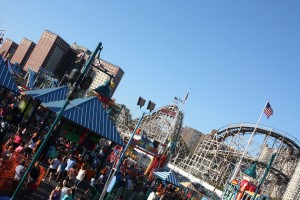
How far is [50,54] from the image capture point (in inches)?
5723

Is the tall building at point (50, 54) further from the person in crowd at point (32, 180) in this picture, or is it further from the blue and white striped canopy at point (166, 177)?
the person in crowd at point (32, 180)

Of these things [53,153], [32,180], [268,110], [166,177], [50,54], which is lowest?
[32,180]

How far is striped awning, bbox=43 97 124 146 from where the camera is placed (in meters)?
16.8

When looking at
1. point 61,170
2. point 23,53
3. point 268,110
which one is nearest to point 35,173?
point 61,170

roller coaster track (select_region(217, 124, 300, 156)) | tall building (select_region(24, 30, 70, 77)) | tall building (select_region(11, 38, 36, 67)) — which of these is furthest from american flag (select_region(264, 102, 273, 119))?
tall building (select_region(11, 38, 36, 67))

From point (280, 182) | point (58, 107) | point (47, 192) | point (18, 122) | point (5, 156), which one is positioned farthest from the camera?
point (280, 182)

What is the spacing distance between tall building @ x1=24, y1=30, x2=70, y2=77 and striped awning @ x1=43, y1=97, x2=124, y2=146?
132 m

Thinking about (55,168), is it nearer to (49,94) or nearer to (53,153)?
(53,153)

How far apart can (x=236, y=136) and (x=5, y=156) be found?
119ft

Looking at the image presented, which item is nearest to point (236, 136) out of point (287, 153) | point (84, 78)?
point (287, 153)

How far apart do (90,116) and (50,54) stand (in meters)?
134

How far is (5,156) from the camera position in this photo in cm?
1273

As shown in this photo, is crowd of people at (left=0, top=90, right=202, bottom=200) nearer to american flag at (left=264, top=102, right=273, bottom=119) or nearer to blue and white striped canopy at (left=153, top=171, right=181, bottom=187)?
blue and white striped canopy at (left=153, top=171, right=181, bottom=187)

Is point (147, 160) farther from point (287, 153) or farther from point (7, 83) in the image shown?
point (7, 83)
